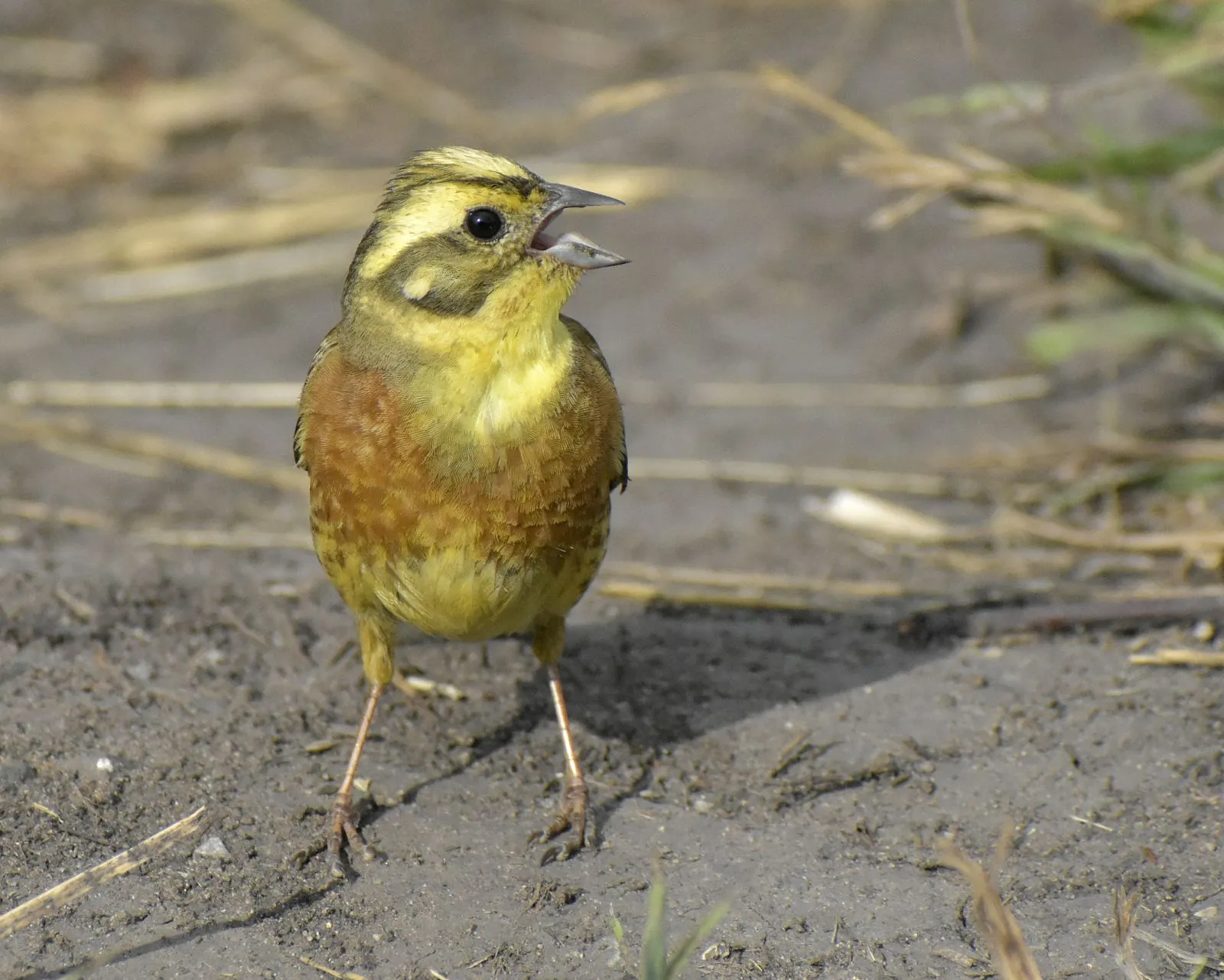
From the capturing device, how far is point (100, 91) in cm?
987

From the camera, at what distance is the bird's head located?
12.3 feet

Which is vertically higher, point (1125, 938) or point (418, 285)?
point (418, 285)

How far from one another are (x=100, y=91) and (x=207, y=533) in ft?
17.4

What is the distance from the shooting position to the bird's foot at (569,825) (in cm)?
384

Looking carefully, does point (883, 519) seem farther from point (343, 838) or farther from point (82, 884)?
point (82, 884)

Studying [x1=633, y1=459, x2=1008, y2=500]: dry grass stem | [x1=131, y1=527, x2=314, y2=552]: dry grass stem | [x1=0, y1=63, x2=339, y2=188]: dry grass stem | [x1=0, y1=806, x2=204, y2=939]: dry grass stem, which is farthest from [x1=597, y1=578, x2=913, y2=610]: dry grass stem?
[x1=0, y1=63, x2=339, y2=188]: dry grass stem

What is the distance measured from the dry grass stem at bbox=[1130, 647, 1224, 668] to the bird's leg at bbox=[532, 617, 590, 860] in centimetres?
171

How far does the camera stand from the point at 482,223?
148 inches

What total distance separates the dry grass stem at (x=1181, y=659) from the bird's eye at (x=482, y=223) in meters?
2.30

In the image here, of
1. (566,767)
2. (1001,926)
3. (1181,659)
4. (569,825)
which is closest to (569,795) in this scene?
(569,825)

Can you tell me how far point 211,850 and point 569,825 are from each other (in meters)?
0.89

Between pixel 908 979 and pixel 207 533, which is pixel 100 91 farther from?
pixel 908 979

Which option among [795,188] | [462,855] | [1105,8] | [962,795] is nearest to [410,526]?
[462,855]

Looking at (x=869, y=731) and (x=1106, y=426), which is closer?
(x=869, y=731)
